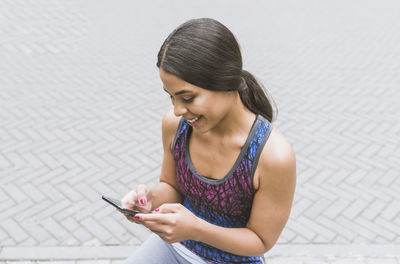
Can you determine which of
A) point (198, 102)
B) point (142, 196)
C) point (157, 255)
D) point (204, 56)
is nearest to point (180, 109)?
point (198, 102)

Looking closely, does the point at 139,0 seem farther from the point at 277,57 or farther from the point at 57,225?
the point at 57,225

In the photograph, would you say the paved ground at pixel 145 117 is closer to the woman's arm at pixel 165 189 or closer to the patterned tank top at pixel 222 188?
the woman's arm at pixel 165 189

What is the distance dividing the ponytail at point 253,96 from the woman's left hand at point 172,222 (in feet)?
1.96

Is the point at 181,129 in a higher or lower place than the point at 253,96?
lower

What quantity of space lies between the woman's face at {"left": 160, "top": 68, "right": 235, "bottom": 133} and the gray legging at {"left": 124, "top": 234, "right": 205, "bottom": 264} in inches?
28.5

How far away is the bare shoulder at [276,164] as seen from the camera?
1.81m

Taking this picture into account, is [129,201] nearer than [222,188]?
No

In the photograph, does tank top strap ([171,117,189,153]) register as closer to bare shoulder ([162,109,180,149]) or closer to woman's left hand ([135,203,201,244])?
bare shoulder ([162,109,180,149])

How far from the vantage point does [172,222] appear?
1720mm

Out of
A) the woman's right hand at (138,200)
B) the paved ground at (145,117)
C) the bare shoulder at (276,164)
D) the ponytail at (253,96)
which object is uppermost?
the ponytail at (253,96)

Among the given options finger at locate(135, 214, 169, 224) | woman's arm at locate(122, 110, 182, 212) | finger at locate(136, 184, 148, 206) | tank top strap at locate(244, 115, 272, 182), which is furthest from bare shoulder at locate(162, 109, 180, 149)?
finger at locate(135, 214, 169, 224)

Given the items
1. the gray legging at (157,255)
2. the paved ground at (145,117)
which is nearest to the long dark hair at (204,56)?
the gray legging at (157,255)

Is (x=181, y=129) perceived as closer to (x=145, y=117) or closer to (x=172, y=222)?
(x=172, y=222)

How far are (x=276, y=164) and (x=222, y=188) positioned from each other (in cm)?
28
